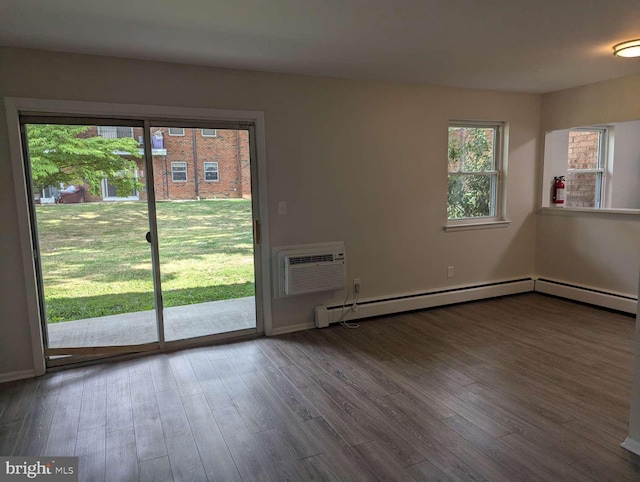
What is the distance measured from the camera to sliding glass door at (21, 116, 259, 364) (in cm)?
327

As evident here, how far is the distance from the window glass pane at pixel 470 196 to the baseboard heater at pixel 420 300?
0.86 meters

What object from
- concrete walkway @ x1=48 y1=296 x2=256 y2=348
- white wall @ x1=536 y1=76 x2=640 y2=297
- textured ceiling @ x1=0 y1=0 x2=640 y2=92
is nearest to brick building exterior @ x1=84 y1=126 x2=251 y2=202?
textured ceiling @ x1=0 y1=0 x2=640 y2=92

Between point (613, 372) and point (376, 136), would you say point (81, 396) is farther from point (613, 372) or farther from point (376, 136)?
point (613, 372)

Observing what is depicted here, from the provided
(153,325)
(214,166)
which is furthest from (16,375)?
(214,166)

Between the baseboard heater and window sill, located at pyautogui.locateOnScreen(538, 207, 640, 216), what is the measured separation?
0.86 meters

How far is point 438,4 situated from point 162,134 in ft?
7.56

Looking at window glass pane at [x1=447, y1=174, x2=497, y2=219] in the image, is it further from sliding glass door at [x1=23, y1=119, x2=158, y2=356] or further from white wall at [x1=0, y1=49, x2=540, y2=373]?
sliding glass door at [x1=23, y1=119, x2=158, y2=356]

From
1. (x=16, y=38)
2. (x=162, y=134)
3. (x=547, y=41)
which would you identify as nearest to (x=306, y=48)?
(x=162, y=134)

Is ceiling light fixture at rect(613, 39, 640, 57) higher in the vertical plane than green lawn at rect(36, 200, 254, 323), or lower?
higher

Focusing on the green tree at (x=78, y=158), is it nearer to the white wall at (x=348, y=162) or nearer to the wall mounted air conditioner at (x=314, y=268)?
the white wall at (x=348, y=162)

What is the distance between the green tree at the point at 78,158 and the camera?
3188mm

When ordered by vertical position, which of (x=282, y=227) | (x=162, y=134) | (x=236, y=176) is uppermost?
(x=162, y=134)

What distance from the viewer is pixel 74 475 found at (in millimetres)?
2088

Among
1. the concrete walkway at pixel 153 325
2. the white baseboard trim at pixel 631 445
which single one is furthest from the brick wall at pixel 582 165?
the concrete walkway at pixel 153 325
